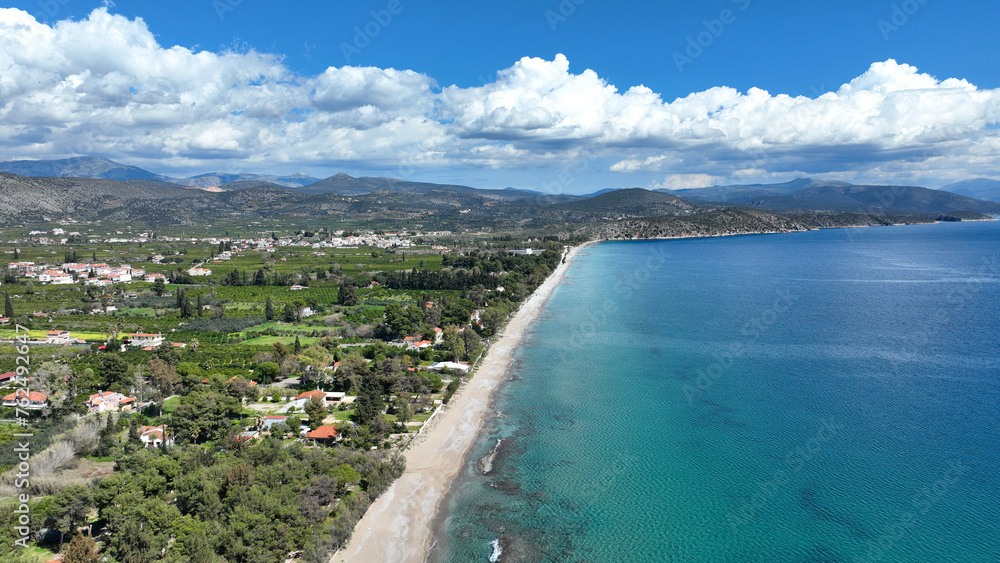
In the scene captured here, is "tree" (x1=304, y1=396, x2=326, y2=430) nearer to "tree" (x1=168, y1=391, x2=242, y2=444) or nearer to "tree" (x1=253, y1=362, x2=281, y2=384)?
"tree" (x1=168, y1=391, x2=242, y2=444)

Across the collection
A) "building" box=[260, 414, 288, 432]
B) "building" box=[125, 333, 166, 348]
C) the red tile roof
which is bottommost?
"building" box=[125, 333, 166, 348]

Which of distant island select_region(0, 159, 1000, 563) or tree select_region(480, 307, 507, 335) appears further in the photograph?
tree select_region(480, 307, 507, 335)

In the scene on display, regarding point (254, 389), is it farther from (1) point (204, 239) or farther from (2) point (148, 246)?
(1) point (204, 239)

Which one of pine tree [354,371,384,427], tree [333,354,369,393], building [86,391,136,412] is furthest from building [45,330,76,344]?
pine tree [354,371,384,427]

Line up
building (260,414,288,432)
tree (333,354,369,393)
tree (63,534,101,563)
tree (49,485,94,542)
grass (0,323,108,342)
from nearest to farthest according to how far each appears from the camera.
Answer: tree (63,534,101,563), tree (49,485,94,542), building (260,414,288,432), tree (333,354,369,393), grass (0,323,108,342)

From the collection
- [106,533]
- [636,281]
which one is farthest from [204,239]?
[106,533]

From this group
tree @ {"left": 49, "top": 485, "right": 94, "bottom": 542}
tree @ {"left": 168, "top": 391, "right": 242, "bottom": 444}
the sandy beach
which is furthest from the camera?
tree @ {"left": 168, "top": 391, "right": 242, "bottom": 444}

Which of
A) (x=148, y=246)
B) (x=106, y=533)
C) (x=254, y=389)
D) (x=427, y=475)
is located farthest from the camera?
(x=148, y=246)
